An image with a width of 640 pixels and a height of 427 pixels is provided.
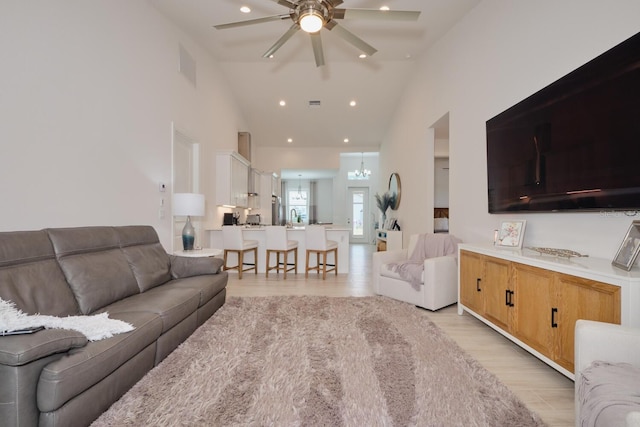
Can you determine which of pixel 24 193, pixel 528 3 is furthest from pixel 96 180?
pixel 528 3

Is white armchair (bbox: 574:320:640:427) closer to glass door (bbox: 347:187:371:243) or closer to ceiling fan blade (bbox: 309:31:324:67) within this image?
ceiling fan blade (bbox: 309:31:324:67)

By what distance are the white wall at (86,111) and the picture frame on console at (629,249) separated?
3859 mm

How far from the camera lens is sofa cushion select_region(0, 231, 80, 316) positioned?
165cm

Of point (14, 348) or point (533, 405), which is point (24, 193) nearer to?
point (14, 348)

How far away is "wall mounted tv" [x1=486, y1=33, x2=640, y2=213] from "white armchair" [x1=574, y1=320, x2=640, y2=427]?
88cm

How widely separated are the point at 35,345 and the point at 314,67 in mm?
5976

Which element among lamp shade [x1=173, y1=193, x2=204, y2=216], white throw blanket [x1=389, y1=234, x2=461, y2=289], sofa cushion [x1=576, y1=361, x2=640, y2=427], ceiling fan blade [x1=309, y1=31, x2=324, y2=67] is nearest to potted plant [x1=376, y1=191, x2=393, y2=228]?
white throw blanket [x1=389, y1=234, x2=461, y2=289]

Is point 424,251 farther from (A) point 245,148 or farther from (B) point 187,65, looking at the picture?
(A) point 245,148

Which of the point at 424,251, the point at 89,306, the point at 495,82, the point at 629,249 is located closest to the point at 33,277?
the point at 89,306

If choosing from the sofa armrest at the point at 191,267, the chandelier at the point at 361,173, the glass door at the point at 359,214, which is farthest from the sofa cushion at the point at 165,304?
the glass door at the point at 359,214

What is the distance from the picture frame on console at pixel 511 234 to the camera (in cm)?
272

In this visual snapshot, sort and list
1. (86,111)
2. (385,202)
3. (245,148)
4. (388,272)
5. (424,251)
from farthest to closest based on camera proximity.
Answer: (385,202) < (245,148) < (424,251) < (388,272) < (86,111)

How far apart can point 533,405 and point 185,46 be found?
5.56 metres

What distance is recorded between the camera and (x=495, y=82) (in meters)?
3.24
